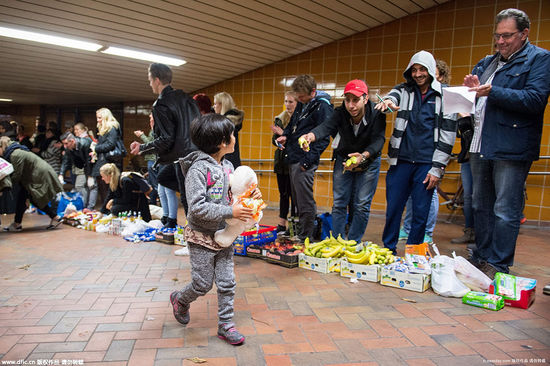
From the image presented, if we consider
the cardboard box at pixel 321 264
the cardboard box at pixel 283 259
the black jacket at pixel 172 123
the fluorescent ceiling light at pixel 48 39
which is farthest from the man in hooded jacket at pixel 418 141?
the fluorescent ceiling light at pixel 48 39

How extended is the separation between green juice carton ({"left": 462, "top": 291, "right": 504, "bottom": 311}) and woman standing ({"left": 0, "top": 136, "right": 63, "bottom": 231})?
5.65 metres

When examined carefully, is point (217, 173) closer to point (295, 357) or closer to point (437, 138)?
point (295, 357)

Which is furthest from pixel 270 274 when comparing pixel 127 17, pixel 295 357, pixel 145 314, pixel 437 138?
pixel 127 17

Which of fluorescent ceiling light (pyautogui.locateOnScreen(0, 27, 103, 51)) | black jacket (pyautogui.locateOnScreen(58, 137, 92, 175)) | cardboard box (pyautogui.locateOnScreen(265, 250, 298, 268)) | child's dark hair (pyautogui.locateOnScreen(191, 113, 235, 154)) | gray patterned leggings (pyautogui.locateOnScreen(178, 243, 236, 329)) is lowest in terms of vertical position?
cardboard box (pyautogui.locateOnScreen(265, 250, 298, 268))

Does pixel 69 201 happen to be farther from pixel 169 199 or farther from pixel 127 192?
pixel 169 199

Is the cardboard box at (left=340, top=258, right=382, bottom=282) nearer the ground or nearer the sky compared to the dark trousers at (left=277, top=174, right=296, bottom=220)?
nearer the ground

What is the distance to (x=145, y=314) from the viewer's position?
269 cm

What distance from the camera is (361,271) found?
11.4 ft

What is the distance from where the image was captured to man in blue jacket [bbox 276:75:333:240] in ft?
13.9

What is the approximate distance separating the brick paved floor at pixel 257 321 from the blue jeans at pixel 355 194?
743 mm

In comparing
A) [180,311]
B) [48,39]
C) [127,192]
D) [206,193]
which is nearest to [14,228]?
[127,192]

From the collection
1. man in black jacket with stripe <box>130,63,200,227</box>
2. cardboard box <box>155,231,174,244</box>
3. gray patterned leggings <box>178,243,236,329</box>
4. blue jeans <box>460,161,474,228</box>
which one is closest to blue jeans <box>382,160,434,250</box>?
blue jeans <box>460,161,474,228</box>

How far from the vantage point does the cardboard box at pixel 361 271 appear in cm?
341

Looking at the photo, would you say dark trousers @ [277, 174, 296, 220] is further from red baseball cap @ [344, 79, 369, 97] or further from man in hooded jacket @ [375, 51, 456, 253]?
red baseball cap @ [344, 79, 369, 97]
